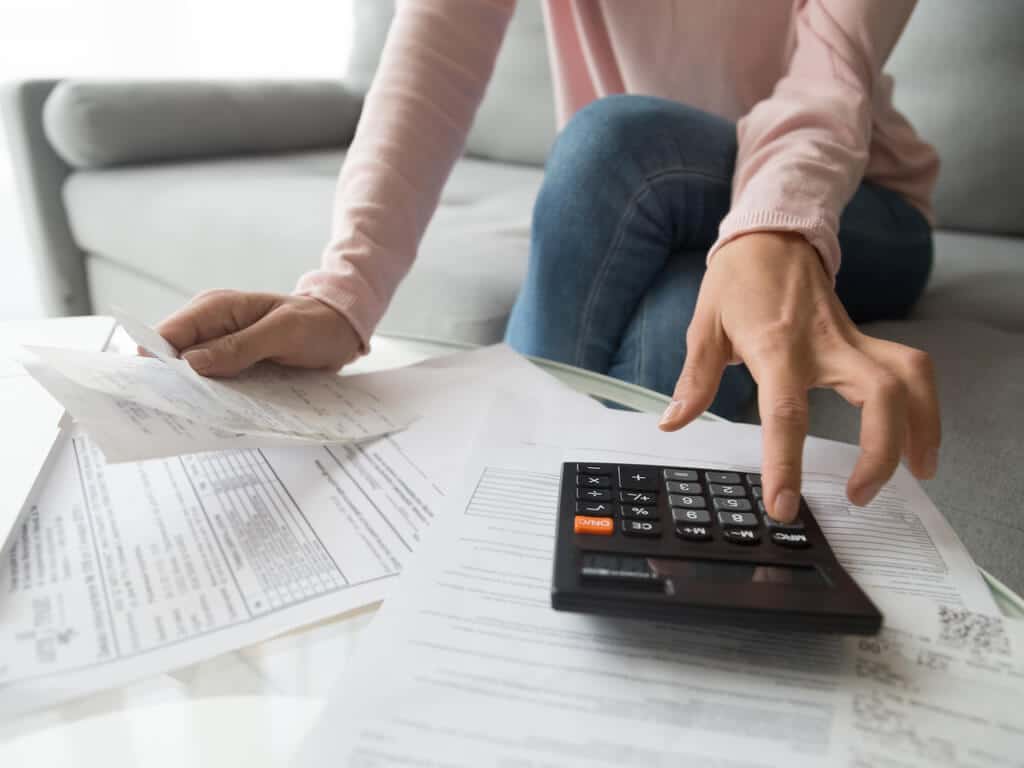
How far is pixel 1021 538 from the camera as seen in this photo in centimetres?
45

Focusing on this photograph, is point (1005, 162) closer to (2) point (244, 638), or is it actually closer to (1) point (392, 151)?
(1) point (392, 151)

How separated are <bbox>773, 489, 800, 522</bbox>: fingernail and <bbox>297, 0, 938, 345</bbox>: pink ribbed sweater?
0.64 feet

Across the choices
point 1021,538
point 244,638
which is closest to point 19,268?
point 244,638

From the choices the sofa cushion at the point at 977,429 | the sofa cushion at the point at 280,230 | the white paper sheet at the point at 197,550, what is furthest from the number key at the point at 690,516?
the sofa cushion at the point at 280,230

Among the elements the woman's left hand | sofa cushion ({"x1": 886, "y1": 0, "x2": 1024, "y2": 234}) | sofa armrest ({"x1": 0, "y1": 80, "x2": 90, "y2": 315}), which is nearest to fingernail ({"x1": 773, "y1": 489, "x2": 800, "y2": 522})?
the woman's left hand

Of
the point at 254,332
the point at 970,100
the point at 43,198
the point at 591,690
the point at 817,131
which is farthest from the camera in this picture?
the point at 43,198

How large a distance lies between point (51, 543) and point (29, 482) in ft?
0.20

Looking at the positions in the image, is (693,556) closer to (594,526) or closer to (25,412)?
(594,526)

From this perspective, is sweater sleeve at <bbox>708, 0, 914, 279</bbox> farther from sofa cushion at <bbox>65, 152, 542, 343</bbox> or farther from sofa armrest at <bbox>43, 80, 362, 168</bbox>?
sofa armrest at <bbox>43, 80, 362, 168</bbox>

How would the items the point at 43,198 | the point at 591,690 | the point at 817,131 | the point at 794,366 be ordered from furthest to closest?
the point at 43,198 → the point at 817,131 → the point at 794,366 → the point at 591,690

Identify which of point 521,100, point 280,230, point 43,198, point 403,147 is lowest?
point 43,198

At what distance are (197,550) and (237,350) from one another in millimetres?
162

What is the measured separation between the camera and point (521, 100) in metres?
1.49

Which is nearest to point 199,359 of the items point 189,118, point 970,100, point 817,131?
point 817,131
